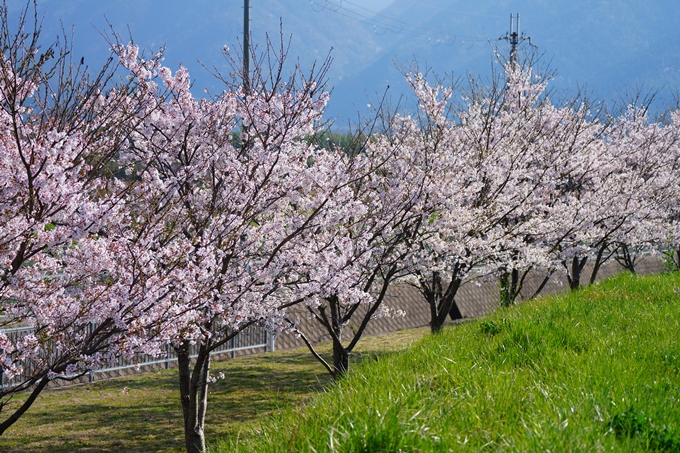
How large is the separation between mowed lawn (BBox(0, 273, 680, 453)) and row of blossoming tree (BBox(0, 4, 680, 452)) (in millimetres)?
1442

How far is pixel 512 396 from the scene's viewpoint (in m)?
4.69

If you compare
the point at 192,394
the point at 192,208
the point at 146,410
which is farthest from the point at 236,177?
the point at 146,410

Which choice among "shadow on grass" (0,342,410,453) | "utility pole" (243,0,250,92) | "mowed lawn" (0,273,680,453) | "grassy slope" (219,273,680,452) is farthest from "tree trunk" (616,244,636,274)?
"grassy slope" (219,273,680,452)

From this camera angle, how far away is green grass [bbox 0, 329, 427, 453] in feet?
33.3

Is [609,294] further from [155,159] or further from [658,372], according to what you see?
[155,159]

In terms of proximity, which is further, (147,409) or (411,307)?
(411,307)

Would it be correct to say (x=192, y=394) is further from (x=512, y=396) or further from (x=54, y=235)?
(x=512, y=396)

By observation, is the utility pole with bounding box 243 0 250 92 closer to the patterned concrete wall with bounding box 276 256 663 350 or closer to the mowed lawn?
the mowed lawn

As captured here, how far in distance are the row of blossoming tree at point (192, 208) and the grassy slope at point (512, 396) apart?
5.52 ft

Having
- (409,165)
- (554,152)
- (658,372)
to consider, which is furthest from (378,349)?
(658,372)

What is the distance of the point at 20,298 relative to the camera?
20.0ft

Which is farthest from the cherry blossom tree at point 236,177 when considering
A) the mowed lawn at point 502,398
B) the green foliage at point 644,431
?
the green foliage at point 644,431

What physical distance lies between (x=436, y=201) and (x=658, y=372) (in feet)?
15.5

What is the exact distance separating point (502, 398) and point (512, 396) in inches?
4.4
